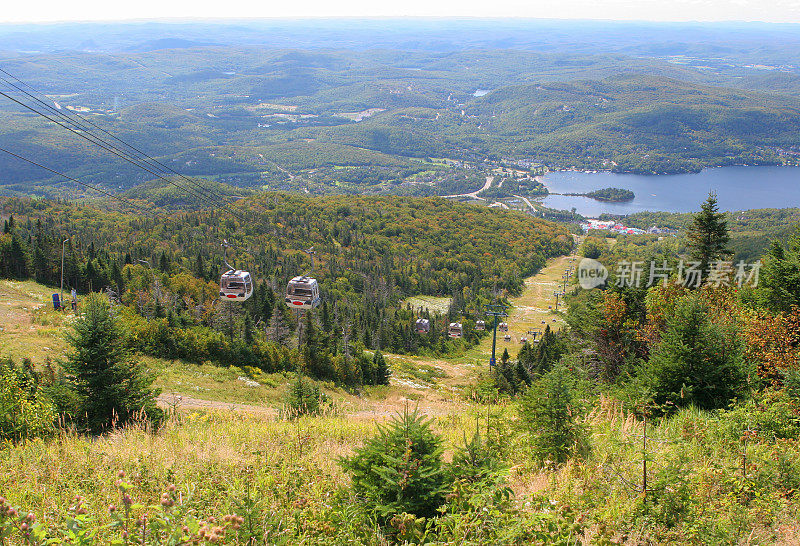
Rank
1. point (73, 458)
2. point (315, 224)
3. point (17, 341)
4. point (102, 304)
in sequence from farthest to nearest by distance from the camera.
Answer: point (315, 224), point (17, 341), point (102, 304), point (73, 458)

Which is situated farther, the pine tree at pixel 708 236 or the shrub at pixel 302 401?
the pine tree at pixel 708 236

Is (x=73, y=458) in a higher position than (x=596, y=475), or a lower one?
lower

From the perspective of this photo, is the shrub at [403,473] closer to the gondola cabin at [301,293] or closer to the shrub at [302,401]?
the shrub at [302,401]

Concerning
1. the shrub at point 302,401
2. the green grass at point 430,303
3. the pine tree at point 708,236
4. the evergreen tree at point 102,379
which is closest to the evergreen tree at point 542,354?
the pine tree at point 708,236

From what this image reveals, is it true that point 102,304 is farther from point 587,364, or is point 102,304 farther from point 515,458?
point 587,364

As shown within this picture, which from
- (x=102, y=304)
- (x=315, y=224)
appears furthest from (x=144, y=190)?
(x=102, y=304)

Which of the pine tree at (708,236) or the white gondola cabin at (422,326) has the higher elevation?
the pine tree at (708,236)

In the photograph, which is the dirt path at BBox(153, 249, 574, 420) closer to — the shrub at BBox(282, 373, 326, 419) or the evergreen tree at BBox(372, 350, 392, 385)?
the shrub at BBox(282, 373, 326, 419)
